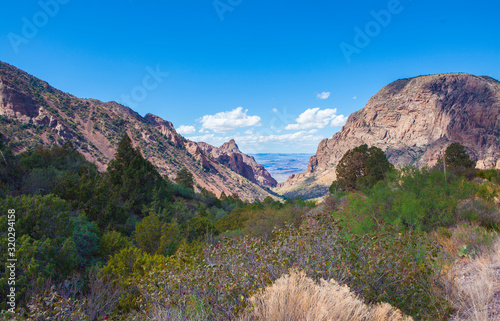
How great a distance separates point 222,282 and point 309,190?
11797cm

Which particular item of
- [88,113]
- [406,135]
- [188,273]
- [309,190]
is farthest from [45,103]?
[406,135]

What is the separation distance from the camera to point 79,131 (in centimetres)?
6781

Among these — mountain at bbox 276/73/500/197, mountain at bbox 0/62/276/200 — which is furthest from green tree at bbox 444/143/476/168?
mountain at bbox 276/73/500/197

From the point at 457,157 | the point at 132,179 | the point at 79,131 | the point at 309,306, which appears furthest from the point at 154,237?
the point at 79,131

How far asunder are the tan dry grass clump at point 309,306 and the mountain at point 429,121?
102 metres

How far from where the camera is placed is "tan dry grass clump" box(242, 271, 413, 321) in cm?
269

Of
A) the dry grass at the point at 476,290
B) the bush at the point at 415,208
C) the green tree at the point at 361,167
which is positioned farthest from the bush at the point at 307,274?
the green tree at the point at 361,167

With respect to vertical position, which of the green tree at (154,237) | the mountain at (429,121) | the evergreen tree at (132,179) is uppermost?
the mountain at (429,121)

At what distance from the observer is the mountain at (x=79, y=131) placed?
182 ft

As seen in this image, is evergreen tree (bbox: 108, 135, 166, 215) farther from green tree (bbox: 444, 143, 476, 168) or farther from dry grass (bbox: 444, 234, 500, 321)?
green tree (bbox: 444, 143, 476, 168)

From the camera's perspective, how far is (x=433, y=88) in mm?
123188

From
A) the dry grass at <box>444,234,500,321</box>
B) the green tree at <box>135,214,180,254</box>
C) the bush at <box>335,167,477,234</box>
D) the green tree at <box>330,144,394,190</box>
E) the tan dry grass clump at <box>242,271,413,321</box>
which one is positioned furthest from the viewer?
the green tree at <box>330,144,394,190</box>

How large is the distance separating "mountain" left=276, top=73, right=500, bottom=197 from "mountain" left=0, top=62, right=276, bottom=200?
52394mm

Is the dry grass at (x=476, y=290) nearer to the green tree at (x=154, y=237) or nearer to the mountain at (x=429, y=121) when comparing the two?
the green tree at (x=154, y=237)
